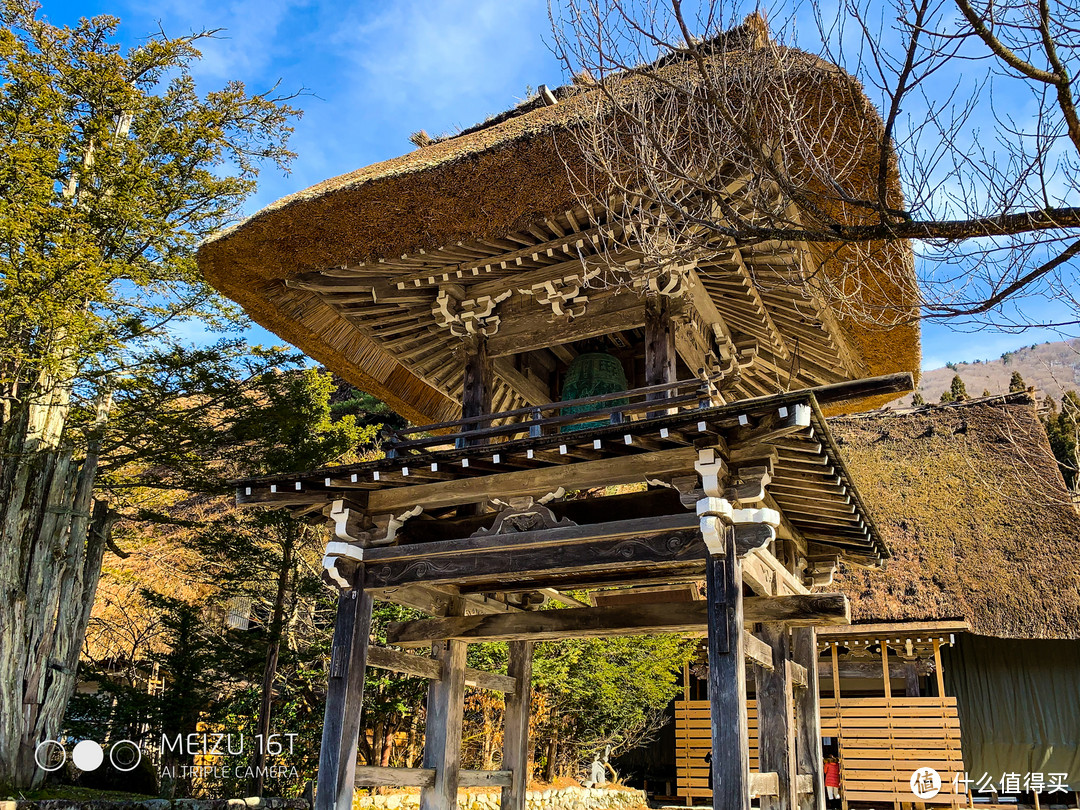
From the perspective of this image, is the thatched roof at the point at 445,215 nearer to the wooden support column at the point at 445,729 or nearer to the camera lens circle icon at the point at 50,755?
the wooden support column at the point at 445,729

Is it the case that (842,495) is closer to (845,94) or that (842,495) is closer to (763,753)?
(763,753)

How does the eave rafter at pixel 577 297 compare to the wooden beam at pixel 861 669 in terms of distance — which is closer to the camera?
the eave rafter at pixel 577 297

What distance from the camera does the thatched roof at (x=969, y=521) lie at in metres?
13.2

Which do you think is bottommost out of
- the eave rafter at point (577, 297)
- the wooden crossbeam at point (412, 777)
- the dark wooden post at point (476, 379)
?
the wooden crossbeam at point (412, 777)

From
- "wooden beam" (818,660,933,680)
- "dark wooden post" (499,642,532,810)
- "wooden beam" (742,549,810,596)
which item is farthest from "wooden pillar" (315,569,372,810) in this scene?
"wooden beam" (818,660,933,680)

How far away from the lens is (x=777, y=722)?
21.5 feet

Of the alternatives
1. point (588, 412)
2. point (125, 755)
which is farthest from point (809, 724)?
point (125, 755)

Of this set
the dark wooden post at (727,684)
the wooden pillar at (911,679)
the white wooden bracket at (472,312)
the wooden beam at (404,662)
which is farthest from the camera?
the wooden pillar at (911,679)

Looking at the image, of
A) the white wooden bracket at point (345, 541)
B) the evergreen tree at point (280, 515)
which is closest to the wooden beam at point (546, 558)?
the white wooden bracket at point (345, 541)

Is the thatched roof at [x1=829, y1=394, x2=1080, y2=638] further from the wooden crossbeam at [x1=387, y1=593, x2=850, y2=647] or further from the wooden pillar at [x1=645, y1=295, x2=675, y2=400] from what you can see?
the wooden pillar at [x1=645, y1=295, x2=675, y2=400]

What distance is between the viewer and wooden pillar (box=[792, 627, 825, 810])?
7.31 m

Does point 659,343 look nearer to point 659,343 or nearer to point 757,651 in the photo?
point 659,343

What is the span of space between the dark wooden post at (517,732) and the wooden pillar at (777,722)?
2.56 meters

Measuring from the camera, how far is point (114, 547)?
1241 centimetres
